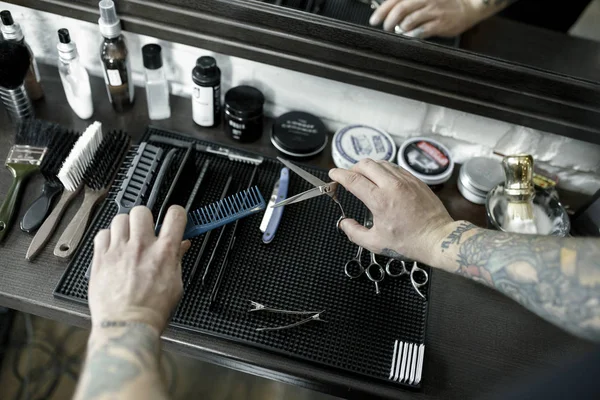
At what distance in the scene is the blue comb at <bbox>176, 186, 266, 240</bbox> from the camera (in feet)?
2.80

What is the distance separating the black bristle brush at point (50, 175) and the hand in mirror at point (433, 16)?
2.04ft

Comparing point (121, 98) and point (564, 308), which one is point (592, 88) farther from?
point (121, 98)

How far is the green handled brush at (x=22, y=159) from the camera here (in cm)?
88

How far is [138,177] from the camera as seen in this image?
2.95 feet

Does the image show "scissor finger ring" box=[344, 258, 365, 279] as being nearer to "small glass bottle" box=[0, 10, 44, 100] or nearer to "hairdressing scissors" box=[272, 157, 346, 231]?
"hairdressing scissors" box=[272, 157, 346, 231]

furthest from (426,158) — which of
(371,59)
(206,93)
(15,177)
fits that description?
(15,177)

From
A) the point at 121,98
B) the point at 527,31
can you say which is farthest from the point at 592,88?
the point at 121,98

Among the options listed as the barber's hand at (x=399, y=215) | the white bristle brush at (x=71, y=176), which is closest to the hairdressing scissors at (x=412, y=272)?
the barber's hand at (x=399, y=215)

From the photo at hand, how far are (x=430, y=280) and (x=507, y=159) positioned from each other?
25cm

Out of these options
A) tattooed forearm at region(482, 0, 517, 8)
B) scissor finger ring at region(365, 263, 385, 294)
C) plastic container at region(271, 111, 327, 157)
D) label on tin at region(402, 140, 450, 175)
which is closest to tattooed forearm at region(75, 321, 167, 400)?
scissor finger ring at region(365, 263, 385, 294)

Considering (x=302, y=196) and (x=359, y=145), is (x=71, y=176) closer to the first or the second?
(x=302, y=196)

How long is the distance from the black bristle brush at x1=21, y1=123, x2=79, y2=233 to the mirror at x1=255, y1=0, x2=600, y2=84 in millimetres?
461

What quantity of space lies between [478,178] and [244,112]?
472 millimetres

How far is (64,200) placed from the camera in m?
0.91
